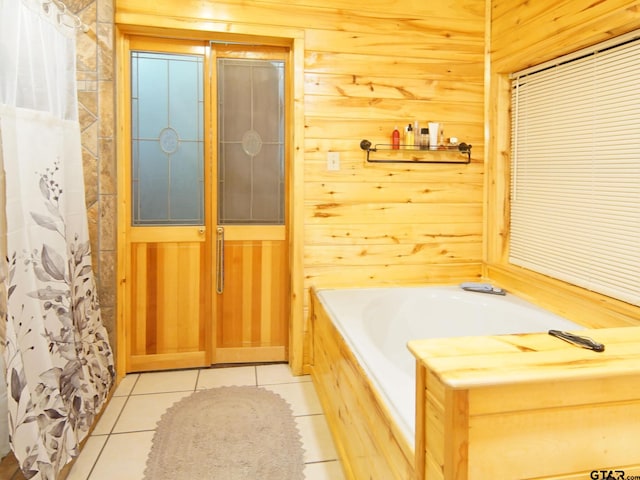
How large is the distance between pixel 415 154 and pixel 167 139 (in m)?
1.59

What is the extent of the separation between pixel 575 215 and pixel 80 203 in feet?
7.97

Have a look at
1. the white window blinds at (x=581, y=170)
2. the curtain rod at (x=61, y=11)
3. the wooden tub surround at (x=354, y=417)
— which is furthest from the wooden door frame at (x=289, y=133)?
the white window blinds at (x=581, y=170)

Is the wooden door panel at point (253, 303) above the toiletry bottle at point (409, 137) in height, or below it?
below

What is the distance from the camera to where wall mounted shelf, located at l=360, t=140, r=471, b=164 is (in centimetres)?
281

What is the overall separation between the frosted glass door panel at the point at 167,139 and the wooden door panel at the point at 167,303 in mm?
208

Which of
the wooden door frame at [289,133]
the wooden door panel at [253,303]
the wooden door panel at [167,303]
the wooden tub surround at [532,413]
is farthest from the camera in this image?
the wooden door panel at [253,303]

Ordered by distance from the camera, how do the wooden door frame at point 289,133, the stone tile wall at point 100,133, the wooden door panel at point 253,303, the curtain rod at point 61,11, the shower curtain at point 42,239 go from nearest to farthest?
the shower curtain at point 42,239, the curtain rod at point 61,11, the stone tile wall at point 100,133, the wooden door frame at point 289,133, the wooden door panel at point 253,303

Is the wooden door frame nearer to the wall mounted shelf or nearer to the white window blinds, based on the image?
the wall mounted shelf

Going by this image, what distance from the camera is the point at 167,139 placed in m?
2.83

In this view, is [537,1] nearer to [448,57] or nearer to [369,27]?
[448,57]

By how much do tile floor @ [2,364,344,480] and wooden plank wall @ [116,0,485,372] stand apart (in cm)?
31

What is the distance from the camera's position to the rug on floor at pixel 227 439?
189 centimetres

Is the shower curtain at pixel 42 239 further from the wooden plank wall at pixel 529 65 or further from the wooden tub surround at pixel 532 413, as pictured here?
the wooden plank wall at pixel 529 65
